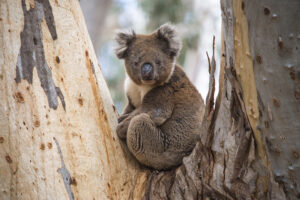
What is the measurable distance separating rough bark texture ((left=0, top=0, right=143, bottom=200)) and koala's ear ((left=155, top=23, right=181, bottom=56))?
143 cm

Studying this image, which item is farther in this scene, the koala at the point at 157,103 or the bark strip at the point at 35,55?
the koala at the point at 157,103

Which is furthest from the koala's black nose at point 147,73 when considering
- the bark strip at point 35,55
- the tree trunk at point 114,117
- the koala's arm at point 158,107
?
the bark strip at point 35,55

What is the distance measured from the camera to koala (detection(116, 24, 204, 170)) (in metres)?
4.19

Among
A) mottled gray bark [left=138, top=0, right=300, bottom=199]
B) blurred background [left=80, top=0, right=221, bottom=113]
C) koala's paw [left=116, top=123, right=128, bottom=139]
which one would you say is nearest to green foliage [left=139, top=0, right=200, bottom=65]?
blurred background [left=80, top=0, right=221, bottom=113]

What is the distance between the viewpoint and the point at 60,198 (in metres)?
3.20

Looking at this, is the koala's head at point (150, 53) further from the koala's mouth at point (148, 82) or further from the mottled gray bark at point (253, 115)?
the mottled gray bark at point (253, 115)

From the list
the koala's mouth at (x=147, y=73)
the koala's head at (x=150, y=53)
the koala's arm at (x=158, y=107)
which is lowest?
the koala's arm at (x=158, y=107)

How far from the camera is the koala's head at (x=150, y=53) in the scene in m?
4.81

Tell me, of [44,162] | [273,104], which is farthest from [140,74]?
[273,104]

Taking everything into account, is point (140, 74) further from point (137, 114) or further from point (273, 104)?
point (273, 104)

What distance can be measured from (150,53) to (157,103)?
733mm

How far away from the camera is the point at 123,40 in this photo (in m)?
4.95

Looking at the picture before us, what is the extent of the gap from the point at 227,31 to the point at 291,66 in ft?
1.88

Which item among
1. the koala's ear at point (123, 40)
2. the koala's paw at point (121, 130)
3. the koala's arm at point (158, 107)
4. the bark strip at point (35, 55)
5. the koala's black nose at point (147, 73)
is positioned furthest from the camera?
the koala's ear at point (123, 40)
